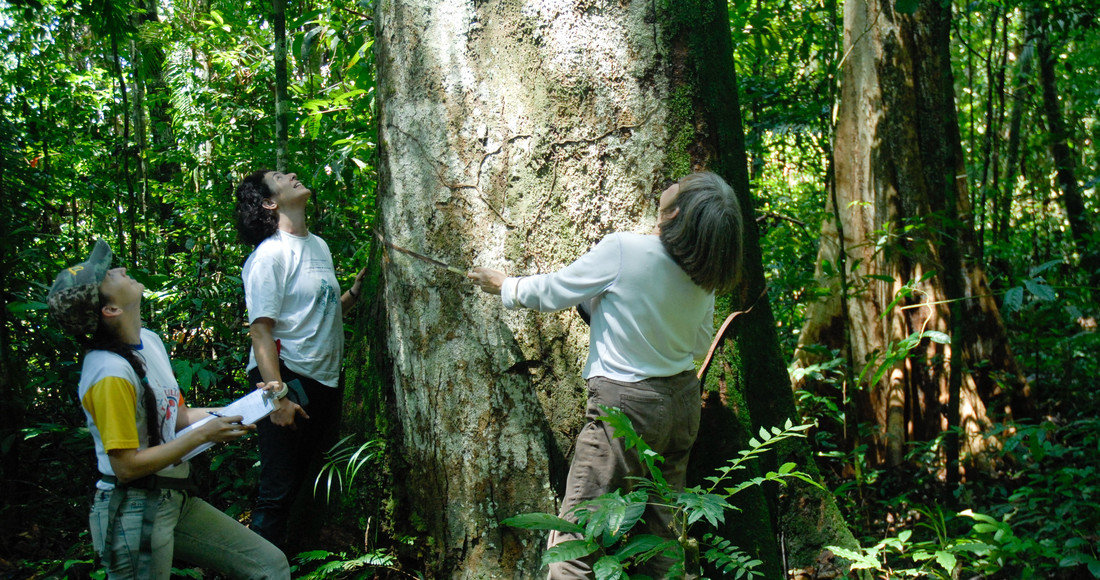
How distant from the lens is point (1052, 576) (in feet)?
12.0

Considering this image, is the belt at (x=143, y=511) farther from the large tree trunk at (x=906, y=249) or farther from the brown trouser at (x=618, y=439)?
the large tree trunk at (x=906, y=249)

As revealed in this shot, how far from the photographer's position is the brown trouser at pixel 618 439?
2.72 meters

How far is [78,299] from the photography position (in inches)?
102

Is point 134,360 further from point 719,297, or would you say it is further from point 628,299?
point 719,297

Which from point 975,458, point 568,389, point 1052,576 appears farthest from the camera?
point 975,458

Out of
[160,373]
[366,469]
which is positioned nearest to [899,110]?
[366,469]

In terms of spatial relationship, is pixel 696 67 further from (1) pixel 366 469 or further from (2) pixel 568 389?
(1) pixel 366 469

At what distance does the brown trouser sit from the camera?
272 cm

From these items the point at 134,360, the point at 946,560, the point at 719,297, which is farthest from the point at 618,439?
the point at 134,360

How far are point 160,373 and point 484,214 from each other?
57.0 inches

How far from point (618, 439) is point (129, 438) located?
1677mm

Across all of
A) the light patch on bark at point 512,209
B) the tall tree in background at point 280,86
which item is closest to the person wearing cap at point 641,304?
the light patch on bark at point 512,209

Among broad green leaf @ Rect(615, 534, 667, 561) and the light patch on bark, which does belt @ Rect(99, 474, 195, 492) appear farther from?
broad green leaf @ Rect(615, 534, 667, 561)

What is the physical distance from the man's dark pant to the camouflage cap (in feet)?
3.53
